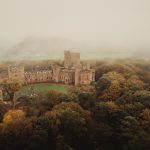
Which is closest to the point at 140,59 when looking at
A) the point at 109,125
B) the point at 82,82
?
the point at 82,82

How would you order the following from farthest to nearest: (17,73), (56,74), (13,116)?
(56,74) → (17,73) → (13,116)

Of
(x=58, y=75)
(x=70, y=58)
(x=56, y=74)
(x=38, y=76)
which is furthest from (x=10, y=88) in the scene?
(x=70, y=58)

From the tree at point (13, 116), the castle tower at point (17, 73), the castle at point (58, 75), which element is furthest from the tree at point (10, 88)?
the castle tower at point (17, 73)

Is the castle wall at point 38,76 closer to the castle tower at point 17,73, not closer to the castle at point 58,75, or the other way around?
the castle at point 58,75

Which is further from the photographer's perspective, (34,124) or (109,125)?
(109,125)

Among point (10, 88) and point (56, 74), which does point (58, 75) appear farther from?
point (10, 88)

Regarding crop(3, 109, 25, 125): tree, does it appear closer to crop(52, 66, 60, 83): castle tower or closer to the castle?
the castle

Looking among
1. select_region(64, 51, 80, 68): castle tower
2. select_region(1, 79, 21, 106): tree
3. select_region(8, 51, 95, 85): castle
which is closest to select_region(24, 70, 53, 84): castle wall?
select_region(8, 51, 95, 85): castle

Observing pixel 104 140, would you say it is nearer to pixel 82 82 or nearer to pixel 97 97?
pixel 97 97
